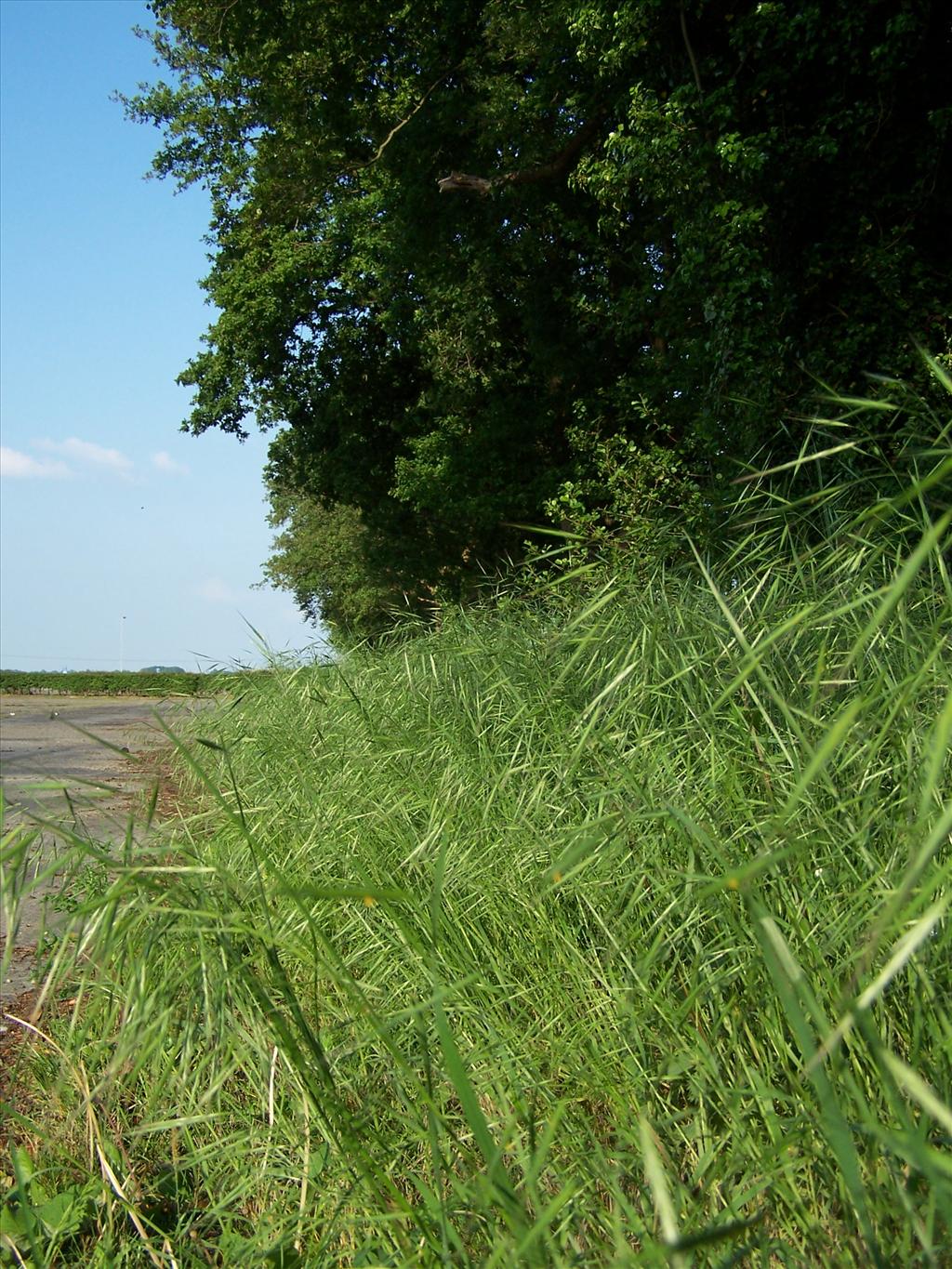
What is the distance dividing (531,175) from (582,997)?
1018cm

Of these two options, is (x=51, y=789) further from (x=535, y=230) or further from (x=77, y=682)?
(x=77, y=682)

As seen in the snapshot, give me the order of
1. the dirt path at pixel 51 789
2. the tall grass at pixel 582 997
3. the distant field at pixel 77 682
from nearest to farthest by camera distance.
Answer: the tall grass at pixel 582 997, the dirt path at pixel 51 789, the distant field at pixel 77 682

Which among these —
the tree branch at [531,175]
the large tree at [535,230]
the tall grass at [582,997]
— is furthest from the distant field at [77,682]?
the tall grass at [582,997]

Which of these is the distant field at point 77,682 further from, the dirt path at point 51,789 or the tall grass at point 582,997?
the tall grass at point 582,997

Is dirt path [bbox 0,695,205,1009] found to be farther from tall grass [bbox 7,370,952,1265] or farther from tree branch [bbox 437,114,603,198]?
tree branch [bbox 437,114,603,198]

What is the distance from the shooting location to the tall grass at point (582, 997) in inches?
59.3

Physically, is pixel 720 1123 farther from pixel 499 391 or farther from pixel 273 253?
pixel 273 253

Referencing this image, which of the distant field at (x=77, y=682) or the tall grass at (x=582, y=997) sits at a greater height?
the distant field at (x=77, y=682)

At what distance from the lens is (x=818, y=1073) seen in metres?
0.97

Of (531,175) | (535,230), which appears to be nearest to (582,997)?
(531,175)

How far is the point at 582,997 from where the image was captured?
2.21 m

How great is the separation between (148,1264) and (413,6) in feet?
38.5

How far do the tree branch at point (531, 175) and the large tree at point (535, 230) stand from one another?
32mm

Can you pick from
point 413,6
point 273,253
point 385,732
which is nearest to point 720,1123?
point 385,732
